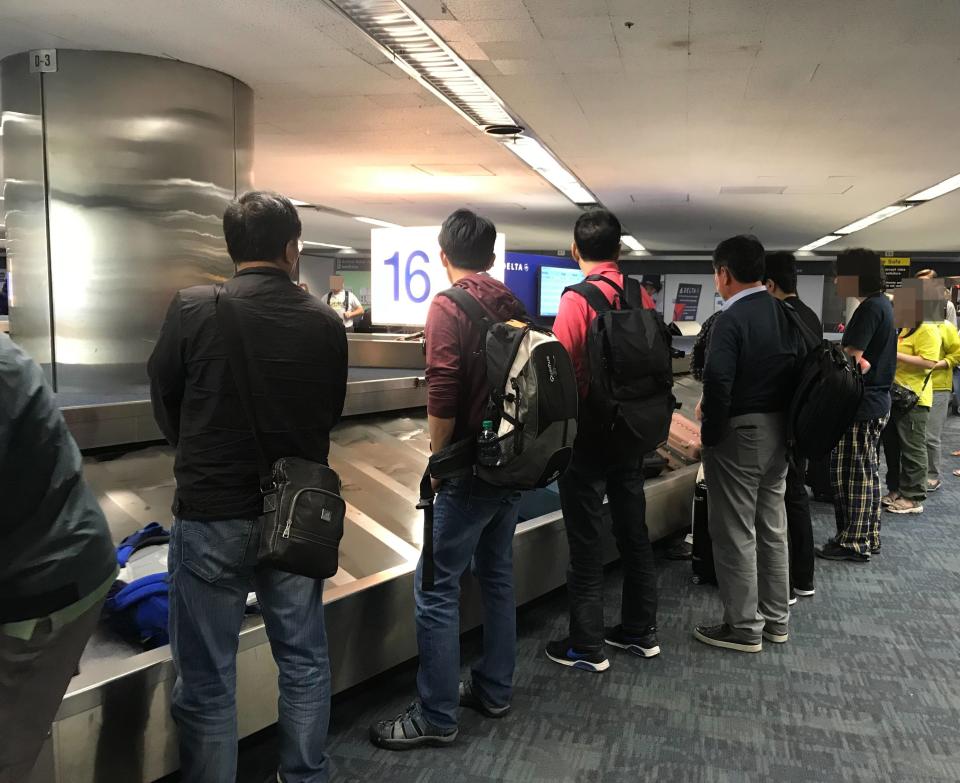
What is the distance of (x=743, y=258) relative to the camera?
9.81 ft

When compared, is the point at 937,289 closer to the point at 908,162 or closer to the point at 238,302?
the point at 908,162

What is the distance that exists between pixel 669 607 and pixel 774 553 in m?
Result: 0.62

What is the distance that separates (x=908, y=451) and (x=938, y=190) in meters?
5.81

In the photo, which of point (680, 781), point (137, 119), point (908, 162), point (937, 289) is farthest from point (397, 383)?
point (908, 162)

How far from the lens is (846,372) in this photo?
118 inches

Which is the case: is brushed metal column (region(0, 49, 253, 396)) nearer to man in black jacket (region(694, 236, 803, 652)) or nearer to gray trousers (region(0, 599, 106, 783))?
man in black jacket (region(694, 236, 803, 652))

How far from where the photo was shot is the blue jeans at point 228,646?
5.76 ft

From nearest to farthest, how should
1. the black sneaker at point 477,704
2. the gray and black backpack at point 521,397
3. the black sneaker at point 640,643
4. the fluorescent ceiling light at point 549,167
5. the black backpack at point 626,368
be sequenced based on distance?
the gray and black backpack at point 521,397 → the black sneaker at point 477,704 → the black backpack at point 626,368 → the black sneaker at point 640,643 → the fluorescent ceiling light at point 549,167

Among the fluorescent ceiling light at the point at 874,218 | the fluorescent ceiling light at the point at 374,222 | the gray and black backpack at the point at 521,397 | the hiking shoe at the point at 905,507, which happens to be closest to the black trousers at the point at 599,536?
the gray and black backpack at the point at 521,397

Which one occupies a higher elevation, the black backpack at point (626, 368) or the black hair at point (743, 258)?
the black hair at point (743, 258)

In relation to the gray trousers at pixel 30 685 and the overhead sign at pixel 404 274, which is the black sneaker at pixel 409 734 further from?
the overhead sign at pixel 404 274

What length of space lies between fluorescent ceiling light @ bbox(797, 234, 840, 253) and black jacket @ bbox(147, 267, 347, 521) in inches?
592

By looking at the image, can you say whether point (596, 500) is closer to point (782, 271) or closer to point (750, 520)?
point (750, 520)

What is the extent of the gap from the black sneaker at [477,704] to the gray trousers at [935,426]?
4256 mm
